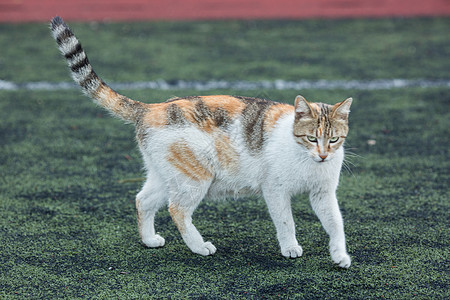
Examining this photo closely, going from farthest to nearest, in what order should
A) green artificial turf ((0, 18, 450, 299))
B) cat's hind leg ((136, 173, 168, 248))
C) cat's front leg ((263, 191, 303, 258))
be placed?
cat's hind leg ((136, 173, 168, 248)) → cat's front leg ((263, 191, 303, 258)) → green artificial turf ((0, 18, 450, 299))

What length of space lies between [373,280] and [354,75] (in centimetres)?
439

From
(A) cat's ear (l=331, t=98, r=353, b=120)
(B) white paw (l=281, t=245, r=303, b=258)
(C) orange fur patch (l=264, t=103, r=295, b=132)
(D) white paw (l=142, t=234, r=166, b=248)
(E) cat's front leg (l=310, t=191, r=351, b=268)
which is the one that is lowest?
(B) white paw (l=281, t=245, r=303, b=258)

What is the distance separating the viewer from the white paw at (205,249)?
10.5 feet

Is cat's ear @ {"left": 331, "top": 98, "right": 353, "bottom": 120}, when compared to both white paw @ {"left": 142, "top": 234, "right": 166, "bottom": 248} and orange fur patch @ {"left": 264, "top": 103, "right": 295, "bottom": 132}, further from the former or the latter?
white paw @ {"left": 142, "top": 234, "right": 166, "bottom": 248}

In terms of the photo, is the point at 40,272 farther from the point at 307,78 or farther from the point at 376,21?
the point at 376,21

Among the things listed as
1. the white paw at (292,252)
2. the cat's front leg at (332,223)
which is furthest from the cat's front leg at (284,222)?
the cat's front leg at (332,223)

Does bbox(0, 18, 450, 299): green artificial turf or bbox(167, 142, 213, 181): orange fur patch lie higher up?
bbox(167, 142, 213, 181): orange fur patch

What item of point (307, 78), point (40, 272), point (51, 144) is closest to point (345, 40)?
point (307, 78)

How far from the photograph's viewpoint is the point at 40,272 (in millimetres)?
2992

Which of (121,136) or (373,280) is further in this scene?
(121,136)

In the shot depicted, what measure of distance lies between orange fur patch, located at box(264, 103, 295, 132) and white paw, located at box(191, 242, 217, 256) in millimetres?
709

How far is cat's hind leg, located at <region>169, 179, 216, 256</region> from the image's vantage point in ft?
10.3

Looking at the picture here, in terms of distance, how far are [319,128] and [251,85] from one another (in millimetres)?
3594

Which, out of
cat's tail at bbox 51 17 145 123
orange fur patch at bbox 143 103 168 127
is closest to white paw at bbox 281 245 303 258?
orange fur patch at bbox 143 103 168 127
